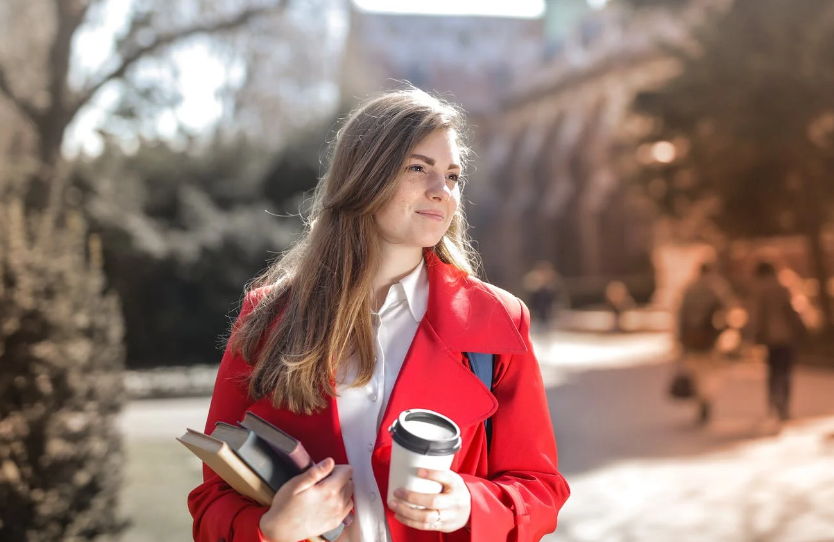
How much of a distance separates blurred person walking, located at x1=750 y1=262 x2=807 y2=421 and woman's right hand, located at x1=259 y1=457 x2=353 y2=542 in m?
10.5

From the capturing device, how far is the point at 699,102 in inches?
699

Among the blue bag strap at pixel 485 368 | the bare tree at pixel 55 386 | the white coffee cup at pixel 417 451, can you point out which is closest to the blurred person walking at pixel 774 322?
the bare tree at pixel 55 386

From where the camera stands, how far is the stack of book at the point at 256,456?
1723 millimetres

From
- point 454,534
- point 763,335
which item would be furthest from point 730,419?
point 454,534

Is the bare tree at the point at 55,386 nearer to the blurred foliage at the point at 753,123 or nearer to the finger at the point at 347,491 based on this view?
the finger at the point at 347,491

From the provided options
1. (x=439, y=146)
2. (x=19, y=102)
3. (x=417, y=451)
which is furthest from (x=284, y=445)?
(x=19, y=102)

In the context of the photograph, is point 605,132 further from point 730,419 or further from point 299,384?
point 299,384

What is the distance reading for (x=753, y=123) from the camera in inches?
663

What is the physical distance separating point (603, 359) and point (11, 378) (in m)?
18.2

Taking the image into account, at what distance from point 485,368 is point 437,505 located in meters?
0.41

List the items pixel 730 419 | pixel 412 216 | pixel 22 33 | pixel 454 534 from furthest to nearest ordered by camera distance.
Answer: pixel 22 33 < pixel 730 419 < pixel 412 216 < pixel 454 534

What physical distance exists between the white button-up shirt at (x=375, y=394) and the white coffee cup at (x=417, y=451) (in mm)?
231

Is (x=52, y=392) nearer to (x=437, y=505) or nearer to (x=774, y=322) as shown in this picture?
(x=437, y=505)

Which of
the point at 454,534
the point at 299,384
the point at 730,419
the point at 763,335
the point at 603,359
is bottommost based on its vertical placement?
the point at 603,359
